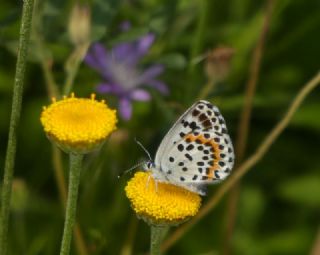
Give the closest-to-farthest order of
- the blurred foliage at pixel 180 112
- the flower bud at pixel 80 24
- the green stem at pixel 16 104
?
the green stem at pixel 16 104, the flower bud at pixel 80 24, the blurred foliage at pixel 180 112

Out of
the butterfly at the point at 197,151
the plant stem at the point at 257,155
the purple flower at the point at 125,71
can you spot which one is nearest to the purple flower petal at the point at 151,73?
the purple flower at the point at 125,71

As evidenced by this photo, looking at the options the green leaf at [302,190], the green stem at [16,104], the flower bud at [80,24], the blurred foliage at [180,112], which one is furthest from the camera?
the green leaf at [302,190]

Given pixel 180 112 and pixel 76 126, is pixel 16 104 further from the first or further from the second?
pixel 180 112

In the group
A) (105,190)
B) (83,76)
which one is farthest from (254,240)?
(83,76)

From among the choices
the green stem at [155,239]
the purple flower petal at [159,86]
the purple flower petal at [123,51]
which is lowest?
the green stem at [155,239]

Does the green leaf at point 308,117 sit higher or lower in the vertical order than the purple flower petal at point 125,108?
lower

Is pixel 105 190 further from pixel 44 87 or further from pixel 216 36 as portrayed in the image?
pixel 216 36

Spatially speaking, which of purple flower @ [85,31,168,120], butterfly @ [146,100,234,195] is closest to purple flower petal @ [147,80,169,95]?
purple flower @ [85,31,168,120]

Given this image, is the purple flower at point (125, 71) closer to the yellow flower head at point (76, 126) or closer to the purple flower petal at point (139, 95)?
the purple flower petal at point (139, 95)
